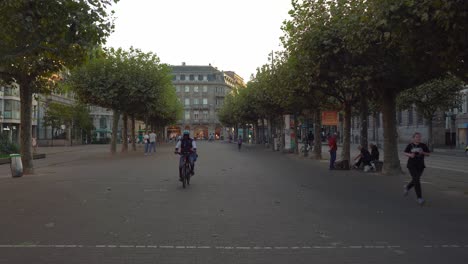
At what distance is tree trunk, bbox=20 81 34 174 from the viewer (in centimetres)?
1938

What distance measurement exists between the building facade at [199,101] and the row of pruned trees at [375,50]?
369ft

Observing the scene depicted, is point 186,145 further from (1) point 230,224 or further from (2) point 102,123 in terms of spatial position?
(2) point 102,123

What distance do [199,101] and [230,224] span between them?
134412 mm

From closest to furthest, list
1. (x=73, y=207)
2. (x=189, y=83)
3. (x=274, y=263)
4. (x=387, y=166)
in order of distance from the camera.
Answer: (x=274, y=263) < (x=73, y=207) < (x=387, y=166) < (x=189, y=83)

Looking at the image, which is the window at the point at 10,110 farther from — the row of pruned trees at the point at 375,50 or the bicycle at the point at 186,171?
the bicycle at the point at 186,171

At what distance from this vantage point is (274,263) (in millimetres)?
5973

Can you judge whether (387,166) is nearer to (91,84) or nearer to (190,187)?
(190,187)

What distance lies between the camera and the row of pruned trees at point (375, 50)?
10.1 m

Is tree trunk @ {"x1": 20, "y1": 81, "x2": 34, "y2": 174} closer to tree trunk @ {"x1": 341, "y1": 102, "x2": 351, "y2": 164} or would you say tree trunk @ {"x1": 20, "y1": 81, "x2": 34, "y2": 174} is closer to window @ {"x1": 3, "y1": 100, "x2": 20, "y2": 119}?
tree trunk @ {"x1": 341, "y1": 102, "x2": 351, "y2": 164}

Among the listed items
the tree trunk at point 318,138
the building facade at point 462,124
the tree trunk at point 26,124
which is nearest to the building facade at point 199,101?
the building facade at point 462,124

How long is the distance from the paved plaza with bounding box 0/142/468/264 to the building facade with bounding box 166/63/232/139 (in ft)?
413

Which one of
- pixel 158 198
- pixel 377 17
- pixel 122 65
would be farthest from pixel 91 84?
pixel 377 17

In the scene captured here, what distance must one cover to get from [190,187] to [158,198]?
2.59m

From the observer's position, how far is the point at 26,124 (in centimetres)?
1955
